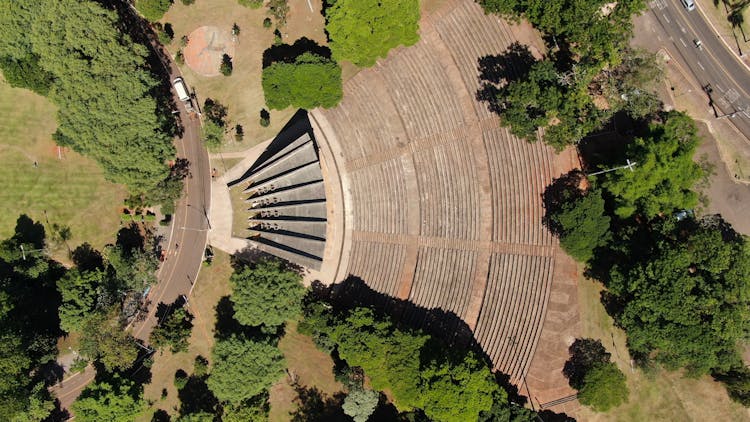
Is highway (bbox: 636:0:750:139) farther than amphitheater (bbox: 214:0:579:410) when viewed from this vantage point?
Yes

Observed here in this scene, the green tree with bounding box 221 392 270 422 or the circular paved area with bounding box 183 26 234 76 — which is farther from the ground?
the circular paved area with bounding box 183 26 234 76

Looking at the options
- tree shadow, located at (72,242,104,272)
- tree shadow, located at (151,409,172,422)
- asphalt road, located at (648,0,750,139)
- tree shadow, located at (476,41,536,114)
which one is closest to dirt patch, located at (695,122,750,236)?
asphalt road, located at (648,0,750,139)

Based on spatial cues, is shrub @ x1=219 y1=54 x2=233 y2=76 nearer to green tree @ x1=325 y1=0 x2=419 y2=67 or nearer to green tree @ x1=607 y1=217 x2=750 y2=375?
green tree @ x1=325 y1=0 x2=419 y2=67

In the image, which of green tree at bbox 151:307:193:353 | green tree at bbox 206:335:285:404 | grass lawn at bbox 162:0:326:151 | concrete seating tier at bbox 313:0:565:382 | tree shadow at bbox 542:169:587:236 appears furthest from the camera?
grass lawn at bbox 162:0:326:151

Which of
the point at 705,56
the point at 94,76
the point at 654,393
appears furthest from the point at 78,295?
the point at 705,56

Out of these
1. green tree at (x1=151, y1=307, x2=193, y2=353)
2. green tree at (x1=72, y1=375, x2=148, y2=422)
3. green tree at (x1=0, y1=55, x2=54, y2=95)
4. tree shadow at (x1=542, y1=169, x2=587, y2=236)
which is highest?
green tree at (x1=0, y1=55, x2=54, y2=95)

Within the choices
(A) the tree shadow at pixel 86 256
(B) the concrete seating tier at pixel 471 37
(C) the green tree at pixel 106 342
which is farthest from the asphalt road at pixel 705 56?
(A) the tree shadow at pixel 86 256

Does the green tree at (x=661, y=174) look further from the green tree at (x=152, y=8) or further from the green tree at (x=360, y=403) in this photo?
the green tree at (x=152, y=8)

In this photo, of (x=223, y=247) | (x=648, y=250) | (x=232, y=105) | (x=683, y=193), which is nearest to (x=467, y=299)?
(x=648, y=250)

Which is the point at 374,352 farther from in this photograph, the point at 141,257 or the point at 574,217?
the point at 141,257
